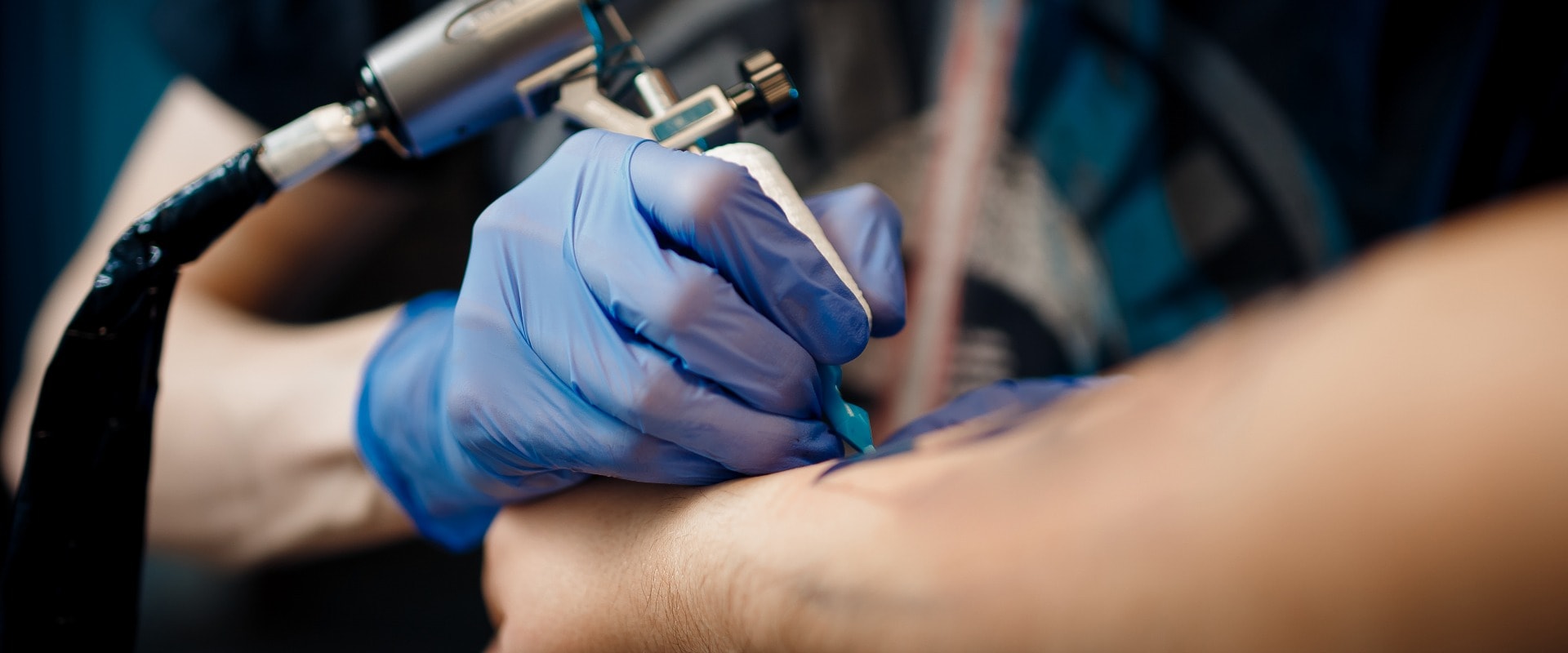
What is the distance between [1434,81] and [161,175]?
1.43m

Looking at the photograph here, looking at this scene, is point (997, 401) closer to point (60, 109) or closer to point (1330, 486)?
point (1330, 486)

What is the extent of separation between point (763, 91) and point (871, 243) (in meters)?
0.13

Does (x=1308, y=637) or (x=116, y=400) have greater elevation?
(x=116, y=400)

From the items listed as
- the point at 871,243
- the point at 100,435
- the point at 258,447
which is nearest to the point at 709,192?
the point at 871,243

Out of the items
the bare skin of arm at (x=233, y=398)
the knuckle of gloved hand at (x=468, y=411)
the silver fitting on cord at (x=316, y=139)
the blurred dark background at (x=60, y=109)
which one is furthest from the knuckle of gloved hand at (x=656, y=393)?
the blurred dark background at (x=60, y=109)

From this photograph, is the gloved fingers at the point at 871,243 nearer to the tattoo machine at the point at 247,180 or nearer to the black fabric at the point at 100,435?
the tattoo machine at the point at 247,180

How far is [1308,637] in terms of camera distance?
0.22m

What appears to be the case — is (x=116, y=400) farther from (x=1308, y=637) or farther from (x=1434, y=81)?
(x=1434, y=81)

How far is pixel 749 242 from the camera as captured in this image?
45cm

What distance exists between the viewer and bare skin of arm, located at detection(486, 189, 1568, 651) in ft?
0.66

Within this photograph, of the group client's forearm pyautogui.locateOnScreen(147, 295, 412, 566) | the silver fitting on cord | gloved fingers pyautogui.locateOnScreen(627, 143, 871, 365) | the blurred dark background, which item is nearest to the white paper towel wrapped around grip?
gloved fingers pyautogui.locateOnScreen(627, 143, 871, 365)

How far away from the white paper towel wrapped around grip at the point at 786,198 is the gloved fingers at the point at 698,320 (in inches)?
2.0

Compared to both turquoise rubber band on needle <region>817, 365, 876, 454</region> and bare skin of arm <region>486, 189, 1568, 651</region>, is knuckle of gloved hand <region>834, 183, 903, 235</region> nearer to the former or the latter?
turquoise rubber band on needle <region>817, 365, 876, 454</region>

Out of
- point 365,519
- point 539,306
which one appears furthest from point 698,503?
point 365,519
